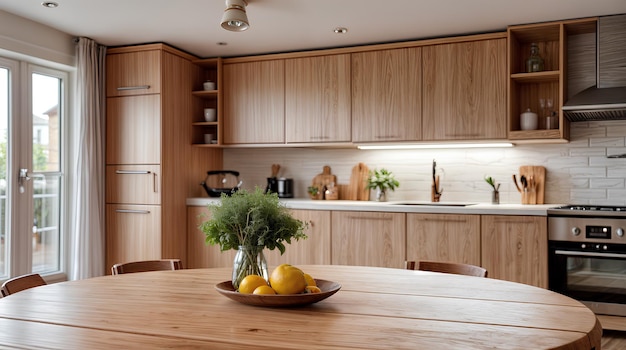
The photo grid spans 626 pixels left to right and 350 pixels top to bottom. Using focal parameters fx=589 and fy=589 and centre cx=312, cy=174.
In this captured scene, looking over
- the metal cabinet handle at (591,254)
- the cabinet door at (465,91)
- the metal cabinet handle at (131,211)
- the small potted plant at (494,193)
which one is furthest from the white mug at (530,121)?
the metal cabinet handle at (131,211)

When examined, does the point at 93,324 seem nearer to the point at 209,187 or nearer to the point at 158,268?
the point at 158,268

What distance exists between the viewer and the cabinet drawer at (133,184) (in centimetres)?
472

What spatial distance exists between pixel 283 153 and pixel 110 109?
5.04ft

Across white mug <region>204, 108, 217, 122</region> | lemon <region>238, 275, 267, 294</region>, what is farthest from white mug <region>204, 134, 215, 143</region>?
lemon <region>238, 275, 267, 294</region>

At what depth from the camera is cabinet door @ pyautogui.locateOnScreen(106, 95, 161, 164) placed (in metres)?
4.73

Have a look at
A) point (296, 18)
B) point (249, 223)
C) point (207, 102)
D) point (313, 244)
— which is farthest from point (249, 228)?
point (207, 102)

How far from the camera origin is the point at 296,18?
4066mm

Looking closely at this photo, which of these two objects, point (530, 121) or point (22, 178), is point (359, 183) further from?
point (22, 178)

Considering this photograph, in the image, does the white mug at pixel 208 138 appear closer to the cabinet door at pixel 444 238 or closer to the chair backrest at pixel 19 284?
the cabinet door at pixel 444 238

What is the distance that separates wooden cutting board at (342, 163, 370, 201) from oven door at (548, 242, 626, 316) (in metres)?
1.62

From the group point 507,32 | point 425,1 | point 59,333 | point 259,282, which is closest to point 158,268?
point 259,282

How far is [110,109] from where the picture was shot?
4.89m

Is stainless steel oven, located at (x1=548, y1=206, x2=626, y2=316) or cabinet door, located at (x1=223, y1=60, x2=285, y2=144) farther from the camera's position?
cabinet door, located at (x1=223, y1=60, x2=285, y2=144)

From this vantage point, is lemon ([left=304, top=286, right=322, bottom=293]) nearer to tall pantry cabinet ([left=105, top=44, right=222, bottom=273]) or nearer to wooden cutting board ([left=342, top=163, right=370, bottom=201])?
tall pantry cabinet ([left=105, top=44, right=222, bottom=273])
